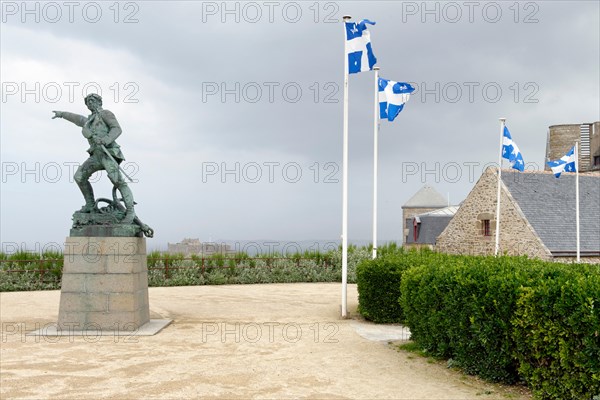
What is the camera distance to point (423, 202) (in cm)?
6456

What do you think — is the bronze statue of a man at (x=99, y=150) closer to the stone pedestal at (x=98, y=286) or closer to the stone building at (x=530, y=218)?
the stone pedestal at (x=98, y=286)

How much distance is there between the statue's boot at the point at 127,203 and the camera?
10.8 metres

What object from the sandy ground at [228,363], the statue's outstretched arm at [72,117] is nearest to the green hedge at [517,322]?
the sandy ground at [228,363]

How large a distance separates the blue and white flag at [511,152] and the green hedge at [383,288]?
31.4 ft

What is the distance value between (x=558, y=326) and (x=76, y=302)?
8.49 metres

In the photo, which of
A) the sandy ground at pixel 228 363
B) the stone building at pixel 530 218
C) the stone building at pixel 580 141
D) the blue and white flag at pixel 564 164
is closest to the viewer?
the sandy ground at pixel 228 363

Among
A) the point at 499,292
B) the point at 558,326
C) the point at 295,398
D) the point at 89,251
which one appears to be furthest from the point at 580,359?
the point at 89,251

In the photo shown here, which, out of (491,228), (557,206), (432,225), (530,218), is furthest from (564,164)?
(432,225)

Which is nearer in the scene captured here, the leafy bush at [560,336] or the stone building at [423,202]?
the leafy bush at [560,336]

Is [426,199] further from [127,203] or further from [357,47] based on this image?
[127,203]

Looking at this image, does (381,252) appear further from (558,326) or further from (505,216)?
(558,326)

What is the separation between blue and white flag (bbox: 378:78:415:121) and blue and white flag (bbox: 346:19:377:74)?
1853 mm

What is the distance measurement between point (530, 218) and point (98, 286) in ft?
65.8

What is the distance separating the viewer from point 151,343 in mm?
9266
